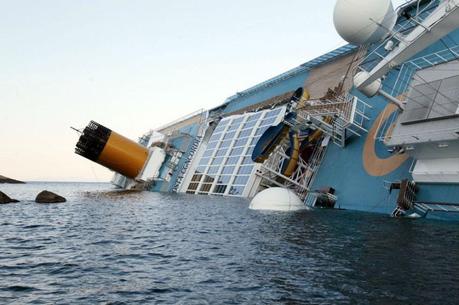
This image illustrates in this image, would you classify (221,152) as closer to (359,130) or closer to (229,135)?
(229,135)

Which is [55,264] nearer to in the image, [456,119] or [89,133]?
[456,119]

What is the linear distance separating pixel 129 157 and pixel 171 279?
65088mm

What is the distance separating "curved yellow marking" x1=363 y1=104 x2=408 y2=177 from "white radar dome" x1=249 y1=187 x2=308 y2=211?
675 centimetres

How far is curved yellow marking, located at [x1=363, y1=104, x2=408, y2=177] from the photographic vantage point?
32.1 metres

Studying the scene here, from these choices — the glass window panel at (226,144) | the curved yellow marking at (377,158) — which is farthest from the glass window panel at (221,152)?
the curved yellow marking at (377,158)

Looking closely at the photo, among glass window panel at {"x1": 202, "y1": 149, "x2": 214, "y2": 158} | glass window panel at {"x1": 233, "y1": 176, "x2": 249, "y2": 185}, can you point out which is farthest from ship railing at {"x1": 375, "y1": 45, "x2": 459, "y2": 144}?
glass window panel at {"x1": 202, "y1": 149, "x2": 214, "y2": 158}

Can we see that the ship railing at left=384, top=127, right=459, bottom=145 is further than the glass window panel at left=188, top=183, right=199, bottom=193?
No

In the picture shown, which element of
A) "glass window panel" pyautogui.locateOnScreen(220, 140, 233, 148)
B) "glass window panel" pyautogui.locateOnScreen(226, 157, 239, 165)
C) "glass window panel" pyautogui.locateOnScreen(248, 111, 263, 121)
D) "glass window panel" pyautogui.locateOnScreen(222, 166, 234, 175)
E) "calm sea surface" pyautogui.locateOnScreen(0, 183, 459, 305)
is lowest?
"calm sea surface" pyautogui.locateOnScreen(0, 183, 459, 305)

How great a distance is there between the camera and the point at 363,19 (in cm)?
2780

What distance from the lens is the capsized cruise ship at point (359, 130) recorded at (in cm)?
2688

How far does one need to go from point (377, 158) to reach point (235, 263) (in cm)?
2273

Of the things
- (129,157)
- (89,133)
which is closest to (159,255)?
(89,133)

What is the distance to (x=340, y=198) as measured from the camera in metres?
37.0

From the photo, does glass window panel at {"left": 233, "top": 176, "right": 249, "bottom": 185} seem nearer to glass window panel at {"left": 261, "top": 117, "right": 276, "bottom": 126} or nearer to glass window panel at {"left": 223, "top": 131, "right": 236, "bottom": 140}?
glass window panel at {"left": 261, "top": 117, "right": 276, "bottom": 126}
